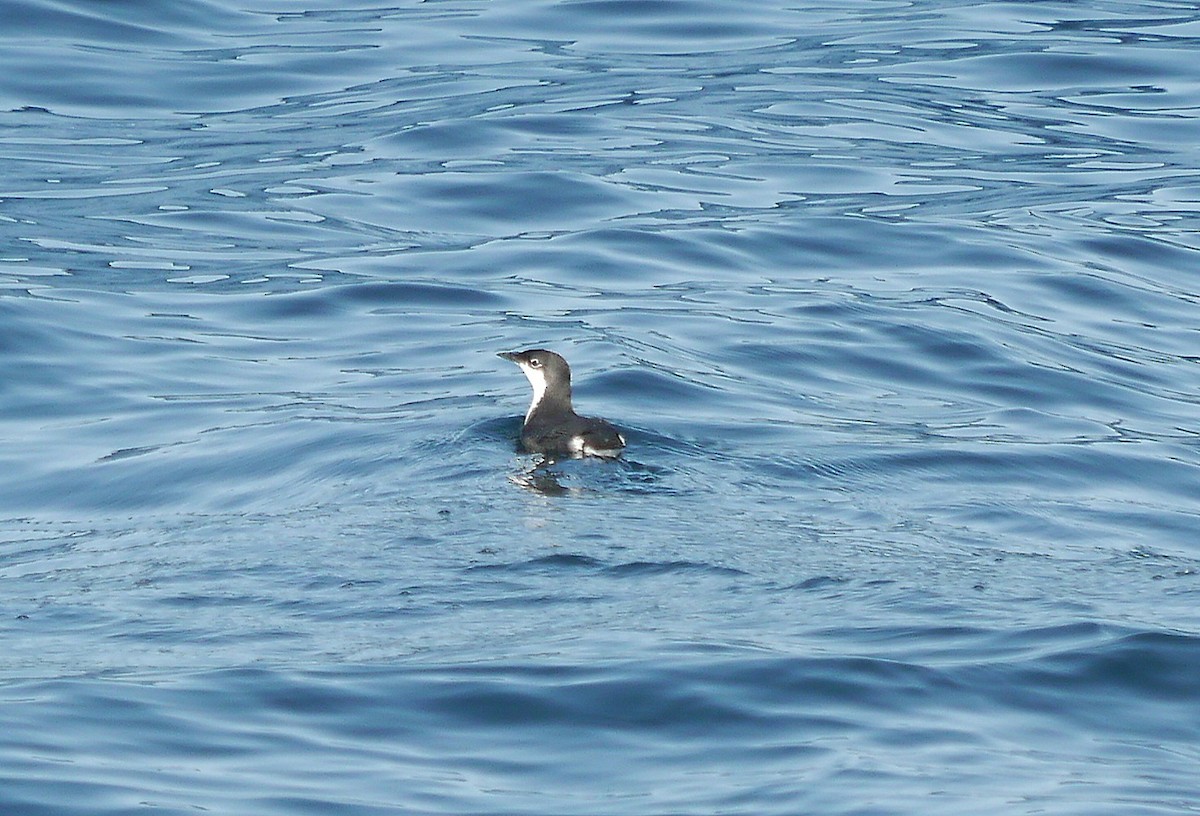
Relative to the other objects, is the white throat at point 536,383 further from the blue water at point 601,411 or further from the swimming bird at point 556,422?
the blue water at point 601,411

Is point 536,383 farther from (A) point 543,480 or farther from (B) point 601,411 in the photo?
(A) point 543,480

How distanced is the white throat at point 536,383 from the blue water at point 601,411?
16.5 inches

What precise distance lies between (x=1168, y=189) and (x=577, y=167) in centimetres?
558

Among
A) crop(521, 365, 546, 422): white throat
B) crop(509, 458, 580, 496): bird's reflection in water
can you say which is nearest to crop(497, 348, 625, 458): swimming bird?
crop(521, 365, 546, 422): white throat

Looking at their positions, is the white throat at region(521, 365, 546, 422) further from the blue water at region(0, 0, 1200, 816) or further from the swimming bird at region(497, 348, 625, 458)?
the blue water at region(0, 0, 1200, 816)

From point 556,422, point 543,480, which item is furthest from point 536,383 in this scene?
point 543,480

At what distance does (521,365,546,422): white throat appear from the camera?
11.1 metres

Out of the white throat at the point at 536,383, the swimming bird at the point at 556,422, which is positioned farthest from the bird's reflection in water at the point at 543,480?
the white throat at the point at 536,383

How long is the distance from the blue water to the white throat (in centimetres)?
42

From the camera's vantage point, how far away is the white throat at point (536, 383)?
11.1 metres

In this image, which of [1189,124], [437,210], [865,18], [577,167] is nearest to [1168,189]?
[1189,124]

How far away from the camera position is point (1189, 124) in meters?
20.8

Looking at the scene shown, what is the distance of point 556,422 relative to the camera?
1066cm

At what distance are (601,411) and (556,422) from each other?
115cm
